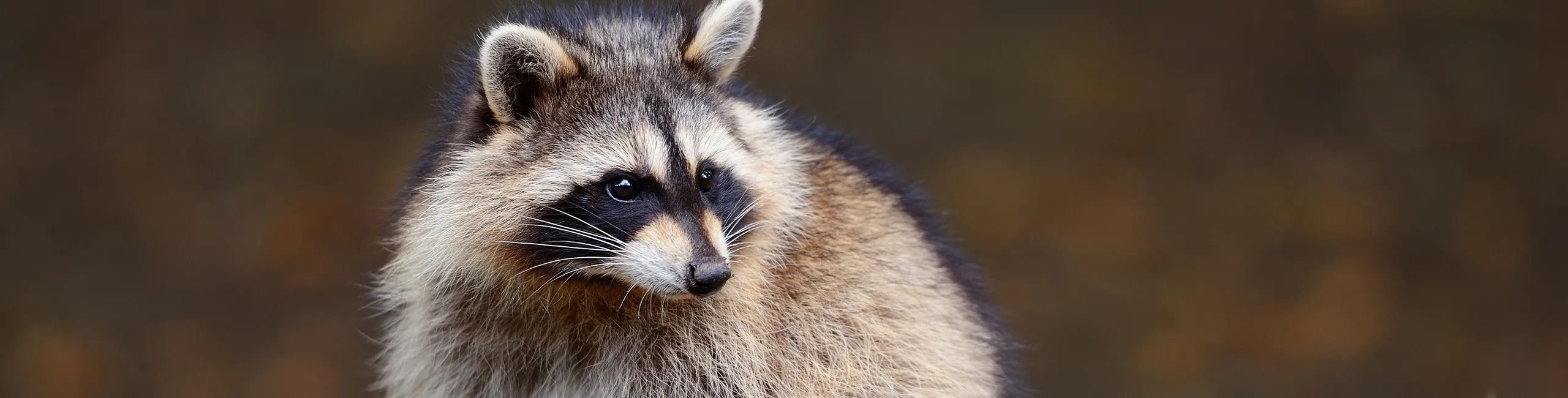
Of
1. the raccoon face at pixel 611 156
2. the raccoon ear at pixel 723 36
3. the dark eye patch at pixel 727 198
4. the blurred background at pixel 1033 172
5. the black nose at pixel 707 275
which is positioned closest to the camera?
the black nose at pixel 707 275

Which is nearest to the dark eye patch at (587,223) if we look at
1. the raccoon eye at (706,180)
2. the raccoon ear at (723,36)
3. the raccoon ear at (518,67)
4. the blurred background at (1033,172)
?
the raccoon eye at (706,180)

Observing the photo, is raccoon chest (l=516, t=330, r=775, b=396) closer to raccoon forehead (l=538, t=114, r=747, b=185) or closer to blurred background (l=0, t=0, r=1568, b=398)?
raccoon forehead (l=538, t=114, r=747, b=185)

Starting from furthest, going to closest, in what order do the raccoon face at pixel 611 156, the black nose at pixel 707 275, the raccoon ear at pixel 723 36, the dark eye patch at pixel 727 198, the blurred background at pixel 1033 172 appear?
the blurred background at pixel 1033 172, the raccoon ear at pixel 723 36, the dark eye patch at pixel 727 198, the raccoon face at pixel 611 156, the black nose at pixel 707 275

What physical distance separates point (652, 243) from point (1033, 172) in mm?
3805

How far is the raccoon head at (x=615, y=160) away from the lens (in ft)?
8.43

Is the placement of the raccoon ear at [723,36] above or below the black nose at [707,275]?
above

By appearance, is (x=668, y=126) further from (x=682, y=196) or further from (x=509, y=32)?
(x=509, y=32)

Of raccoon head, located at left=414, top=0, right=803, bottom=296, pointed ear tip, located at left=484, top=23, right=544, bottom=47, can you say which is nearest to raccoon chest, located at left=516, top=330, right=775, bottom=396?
raccoon head, located at left=414, top=0, right=803, bottom=296

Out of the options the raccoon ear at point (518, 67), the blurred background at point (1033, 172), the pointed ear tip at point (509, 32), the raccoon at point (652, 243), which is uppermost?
the pointed ear tip at point (509, 32)

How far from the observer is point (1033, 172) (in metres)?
6.08

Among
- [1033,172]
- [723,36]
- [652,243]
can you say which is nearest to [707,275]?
[652,243]

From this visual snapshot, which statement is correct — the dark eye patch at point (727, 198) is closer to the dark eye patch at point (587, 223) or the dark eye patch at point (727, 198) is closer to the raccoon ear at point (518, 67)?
the dark eye patch at point (587, 223)

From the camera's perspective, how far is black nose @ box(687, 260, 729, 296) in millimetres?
2453

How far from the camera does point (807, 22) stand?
5.98 metres
